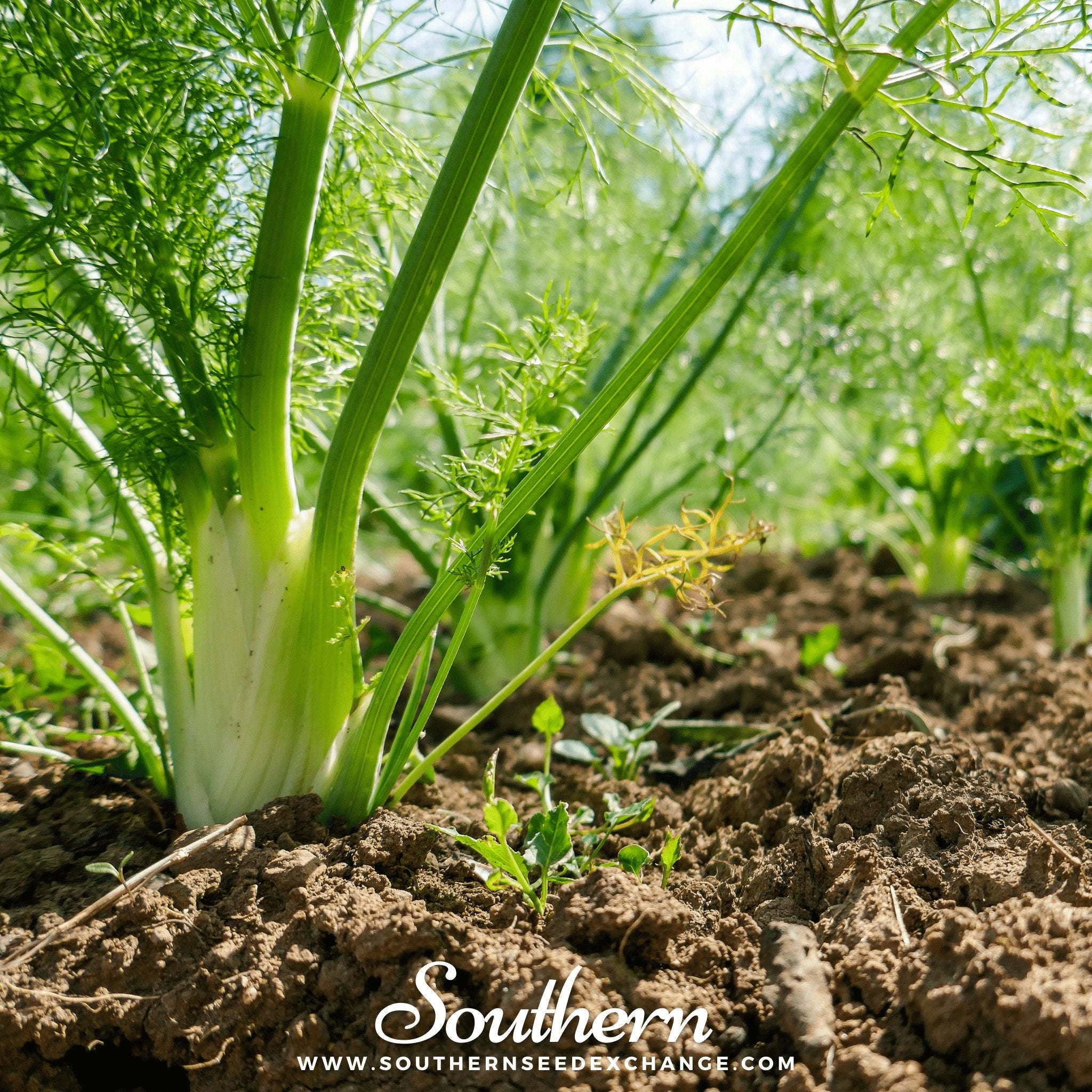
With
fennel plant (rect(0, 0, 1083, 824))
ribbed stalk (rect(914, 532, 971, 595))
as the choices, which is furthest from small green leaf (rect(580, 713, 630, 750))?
ribbed stalk (rect(914, 532, 971, 595))

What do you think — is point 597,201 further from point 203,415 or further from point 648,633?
point 203,415

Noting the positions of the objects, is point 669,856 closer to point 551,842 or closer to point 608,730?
point 551,842

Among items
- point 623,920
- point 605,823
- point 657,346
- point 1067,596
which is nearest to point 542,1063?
point 623,920

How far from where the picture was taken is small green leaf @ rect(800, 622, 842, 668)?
173cm

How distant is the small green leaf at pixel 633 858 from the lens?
3.29 ft

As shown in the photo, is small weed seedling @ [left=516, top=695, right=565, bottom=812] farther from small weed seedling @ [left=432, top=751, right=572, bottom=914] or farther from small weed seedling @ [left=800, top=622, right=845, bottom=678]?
small weed seedling @ [left=800, top=622, right=845, bottom=678]

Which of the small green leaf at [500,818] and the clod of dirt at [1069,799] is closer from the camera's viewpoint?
the small green leaf at [500,818]

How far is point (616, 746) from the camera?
1.36m

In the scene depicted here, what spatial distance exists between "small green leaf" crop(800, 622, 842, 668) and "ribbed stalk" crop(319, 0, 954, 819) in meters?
0.92

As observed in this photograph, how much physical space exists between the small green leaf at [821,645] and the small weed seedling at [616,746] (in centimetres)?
45

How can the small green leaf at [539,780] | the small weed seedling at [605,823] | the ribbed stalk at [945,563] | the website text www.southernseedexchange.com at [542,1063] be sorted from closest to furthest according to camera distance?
the website text www.southernseedexchange.com at [542,1063] < the small weed seedling at [605,823] < the small green leaf at [539,780] < the ribbed stalk at [945,563]

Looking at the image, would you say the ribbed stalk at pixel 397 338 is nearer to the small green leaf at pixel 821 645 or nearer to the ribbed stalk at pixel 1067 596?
the small green leaf at pixel 821 645

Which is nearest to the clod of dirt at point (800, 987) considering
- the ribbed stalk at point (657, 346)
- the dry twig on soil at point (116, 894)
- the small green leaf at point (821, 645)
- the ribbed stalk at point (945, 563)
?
the ribbed stalk at point (657, 346)

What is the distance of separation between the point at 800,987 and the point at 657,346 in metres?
0.61
